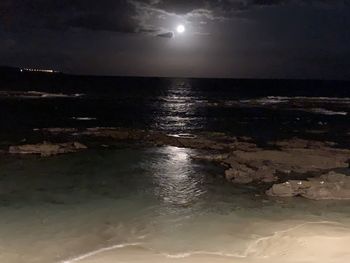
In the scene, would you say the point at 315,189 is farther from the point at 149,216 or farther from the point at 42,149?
the point at 42,149

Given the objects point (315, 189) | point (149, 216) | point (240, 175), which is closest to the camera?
point (149, 216)

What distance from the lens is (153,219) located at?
15164 millimetres

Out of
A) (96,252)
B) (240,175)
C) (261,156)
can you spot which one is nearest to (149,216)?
(96,252)

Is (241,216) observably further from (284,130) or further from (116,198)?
(284,130)

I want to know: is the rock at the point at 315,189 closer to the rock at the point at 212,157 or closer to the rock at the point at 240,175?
the rock at the point at 240,175

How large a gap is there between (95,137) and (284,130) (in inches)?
706

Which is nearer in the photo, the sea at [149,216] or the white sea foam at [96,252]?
the white sea foam at [96,252]

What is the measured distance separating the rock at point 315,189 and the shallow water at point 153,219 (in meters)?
0.62

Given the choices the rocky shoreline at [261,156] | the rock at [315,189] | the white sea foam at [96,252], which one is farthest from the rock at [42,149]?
the white sea foam at [96,252]

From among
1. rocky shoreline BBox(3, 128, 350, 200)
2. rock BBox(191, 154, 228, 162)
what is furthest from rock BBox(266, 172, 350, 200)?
rock BBox(191, 154, 228, 162)

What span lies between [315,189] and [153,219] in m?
7.05

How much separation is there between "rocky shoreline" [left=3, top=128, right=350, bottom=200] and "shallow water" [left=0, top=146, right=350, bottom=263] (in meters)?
1.06

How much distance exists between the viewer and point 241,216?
15617mm

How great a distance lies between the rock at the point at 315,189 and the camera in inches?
706
